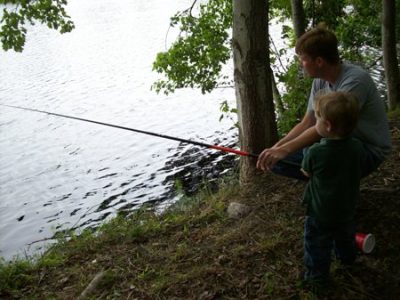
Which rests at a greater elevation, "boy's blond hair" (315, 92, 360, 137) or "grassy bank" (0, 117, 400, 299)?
"boy's blond hair" (315, 92, 360, 137)

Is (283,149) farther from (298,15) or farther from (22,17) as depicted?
(298,15)

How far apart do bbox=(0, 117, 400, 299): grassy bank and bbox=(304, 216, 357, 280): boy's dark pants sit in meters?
0.16

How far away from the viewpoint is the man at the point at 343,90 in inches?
124

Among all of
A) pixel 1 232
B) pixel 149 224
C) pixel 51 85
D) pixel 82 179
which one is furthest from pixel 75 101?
pixel 149 224

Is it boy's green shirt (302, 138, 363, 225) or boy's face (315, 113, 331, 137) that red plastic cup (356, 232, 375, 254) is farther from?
boy's face (315, 113, 331, 137)

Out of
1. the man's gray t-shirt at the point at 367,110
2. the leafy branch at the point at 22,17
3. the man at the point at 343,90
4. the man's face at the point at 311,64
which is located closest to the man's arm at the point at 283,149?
the man at the point at 343,90

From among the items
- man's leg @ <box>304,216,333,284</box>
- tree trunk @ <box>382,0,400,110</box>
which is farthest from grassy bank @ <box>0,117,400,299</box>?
tree trunk @ <box>382,0,400,110</box>

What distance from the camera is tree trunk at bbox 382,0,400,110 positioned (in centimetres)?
739

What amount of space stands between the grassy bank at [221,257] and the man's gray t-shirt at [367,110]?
2.60 ft

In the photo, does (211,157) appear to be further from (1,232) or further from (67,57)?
(67,57)

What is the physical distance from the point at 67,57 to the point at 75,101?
8987mm

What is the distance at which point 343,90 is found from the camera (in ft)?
10.3

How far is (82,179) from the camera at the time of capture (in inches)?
458

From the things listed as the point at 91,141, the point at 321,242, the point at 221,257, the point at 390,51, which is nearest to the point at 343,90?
the point at 321,242
